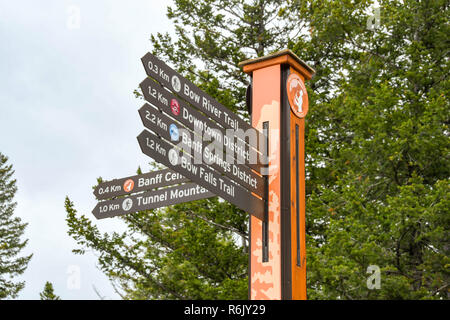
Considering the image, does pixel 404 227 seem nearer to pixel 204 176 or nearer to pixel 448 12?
pixel 448 12

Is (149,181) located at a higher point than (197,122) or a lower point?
lower

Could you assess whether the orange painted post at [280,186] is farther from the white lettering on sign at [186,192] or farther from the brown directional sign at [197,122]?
the white lettering on sign at [186,192]

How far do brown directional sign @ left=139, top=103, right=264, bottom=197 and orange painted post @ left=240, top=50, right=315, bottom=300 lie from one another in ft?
0.87

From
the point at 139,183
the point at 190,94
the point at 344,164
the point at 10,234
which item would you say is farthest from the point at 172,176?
the point at 10,234

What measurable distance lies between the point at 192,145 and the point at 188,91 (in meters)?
0.54

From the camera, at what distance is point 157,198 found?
482 centimetres

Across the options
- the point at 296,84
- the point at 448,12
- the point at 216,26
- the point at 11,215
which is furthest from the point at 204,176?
the point at 11,215

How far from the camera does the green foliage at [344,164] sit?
10.7 m

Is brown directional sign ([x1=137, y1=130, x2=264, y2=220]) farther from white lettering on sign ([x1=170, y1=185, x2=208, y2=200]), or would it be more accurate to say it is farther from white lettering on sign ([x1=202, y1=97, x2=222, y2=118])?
white lettering on sign ([x1=202, y1=97, x2=222, y2=118])

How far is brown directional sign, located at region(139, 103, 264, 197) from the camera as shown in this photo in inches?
163

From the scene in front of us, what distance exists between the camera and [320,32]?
1485 cm

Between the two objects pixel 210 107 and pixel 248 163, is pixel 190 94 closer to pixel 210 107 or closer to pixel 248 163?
pixel 210 107
